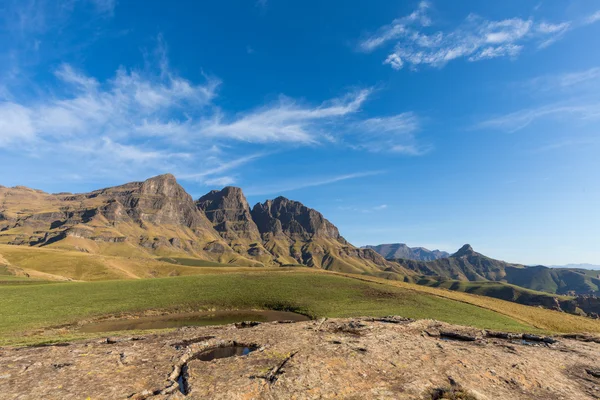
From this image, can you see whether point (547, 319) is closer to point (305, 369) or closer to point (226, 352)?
point (305, 369)

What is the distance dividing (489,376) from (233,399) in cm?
1565

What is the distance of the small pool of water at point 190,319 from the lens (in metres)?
43.9

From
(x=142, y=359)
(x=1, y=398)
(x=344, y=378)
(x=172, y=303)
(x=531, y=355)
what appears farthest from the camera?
(x=172, y=303)

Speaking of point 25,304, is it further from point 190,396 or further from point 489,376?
point 489,376

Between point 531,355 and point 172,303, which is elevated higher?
point 531,355

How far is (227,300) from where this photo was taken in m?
61.4

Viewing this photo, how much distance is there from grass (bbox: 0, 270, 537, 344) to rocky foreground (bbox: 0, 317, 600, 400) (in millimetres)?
24958

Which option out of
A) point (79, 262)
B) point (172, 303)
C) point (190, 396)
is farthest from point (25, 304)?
point (79, 262)

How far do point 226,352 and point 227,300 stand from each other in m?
40.8

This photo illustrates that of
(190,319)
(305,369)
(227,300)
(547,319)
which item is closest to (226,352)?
(305,369)

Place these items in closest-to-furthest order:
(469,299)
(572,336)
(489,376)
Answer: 1. (489,376)
2. (572,336)
3. (469,299)

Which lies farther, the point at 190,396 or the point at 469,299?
the point at 469,299

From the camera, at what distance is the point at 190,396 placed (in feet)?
45.8

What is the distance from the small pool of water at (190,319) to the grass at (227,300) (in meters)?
3.24
